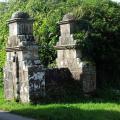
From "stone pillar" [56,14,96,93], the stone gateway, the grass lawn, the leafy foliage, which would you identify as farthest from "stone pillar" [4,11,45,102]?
the leafy foliage

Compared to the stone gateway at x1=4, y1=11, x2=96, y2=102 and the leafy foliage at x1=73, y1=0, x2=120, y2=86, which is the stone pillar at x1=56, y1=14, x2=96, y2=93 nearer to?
the stone gateway at x1=4, y1=11, x2=96, y2=102

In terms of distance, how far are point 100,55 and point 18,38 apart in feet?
11.7

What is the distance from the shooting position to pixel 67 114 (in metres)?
13.5

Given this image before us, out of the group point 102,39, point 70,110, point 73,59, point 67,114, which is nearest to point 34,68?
point 73,59

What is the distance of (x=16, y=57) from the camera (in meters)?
17.8

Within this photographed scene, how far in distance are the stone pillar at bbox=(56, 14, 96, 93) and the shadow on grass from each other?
308 cm

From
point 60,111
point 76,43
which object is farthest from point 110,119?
point 76,43

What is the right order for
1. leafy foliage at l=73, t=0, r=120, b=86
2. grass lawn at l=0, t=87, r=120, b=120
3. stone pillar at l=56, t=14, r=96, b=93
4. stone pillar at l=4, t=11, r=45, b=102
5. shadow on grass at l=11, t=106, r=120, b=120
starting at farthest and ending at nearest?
leafy foliage at l=73, t=0, r=120, b=86 < stone pillar at l=56, t=14, r=96, b=93 < stone pillar at l=4, t=11, r=45, b=102 < grass lawn at l=0, t=87, r=120, b=120 < shadow on grass at l=11, t=106, r=120, b=120

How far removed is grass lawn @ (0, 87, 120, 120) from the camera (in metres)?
13.2

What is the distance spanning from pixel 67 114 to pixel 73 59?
17.4 ft

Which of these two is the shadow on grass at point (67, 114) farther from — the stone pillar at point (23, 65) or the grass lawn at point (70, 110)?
the stone pillar at point (23, 65)

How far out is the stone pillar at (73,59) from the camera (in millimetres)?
17984

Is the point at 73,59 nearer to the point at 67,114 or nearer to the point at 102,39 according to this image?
the point at 102,39

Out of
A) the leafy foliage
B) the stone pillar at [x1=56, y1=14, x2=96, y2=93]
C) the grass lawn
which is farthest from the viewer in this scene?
the leafy foliage
